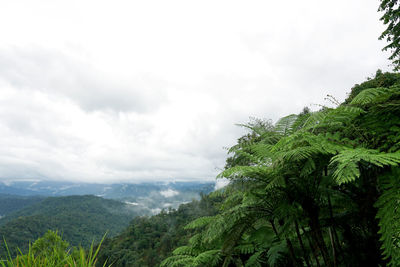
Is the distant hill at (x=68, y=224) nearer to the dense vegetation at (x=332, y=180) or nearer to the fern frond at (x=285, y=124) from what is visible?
the dense vegetation at (x=332, y=180)

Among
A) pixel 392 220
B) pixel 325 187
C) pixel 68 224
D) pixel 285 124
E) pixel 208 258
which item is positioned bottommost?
pixel 68 224

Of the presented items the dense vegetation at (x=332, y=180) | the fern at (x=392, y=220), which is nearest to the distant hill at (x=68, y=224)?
the dense vegetation at (x=332, y=180)

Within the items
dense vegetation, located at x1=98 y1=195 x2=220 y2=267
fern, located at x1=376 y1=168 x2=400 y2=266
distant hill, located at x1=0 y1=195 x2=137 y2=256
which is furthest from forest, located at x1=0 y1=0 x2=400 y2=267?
distant hill, located at x1=0 y1=195 x2=137 y2=256

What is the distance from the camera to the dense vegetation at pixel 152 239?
41.4 m

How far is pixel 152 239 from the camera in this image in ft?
174

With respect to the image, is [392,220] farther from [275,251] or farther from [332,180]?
[275,251]

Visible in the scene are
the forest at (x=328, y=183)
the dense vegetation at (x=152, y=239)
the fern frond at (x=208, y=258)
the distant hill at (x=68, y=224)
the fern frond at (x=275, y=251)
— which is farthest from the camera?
the distant hill at (x=68, y=224)

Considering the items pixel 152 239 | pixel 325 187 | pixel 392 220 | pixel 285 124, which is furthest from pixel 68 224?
pixel 392 220

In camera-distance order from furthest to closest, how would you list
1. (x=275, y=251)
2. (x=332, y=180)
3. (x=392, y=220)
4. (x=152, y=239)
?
(x=152, y=239) < (x=275, y=251) < (x=332, y=180) < (x=392, y=220)

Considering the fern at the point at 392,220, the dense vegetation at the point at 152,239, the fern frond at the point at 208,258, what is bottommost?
the dense vegetation at the point at 152,239

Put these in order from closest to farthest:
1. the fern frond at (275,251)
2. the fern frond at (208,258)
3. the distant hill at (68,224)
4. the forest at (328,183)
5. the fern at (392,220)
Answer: the fern at (392,220) → the forest at (328,183) → the fern frond at (275,251) → the fern frond at (208,258) → the distant hill at (68,224)

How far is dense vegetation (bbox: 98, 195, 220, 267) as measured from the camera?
4138cm

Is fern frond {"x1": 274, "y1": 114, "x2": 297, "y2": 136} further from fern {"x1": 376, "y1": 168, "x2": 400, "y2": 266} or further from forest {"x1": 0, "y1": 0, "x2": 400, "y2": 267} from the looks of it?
fern {"x1": 376, "y1": 168, "x2": 400, "y2": 266}

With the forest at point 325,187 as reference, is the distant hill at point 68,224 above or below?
below
